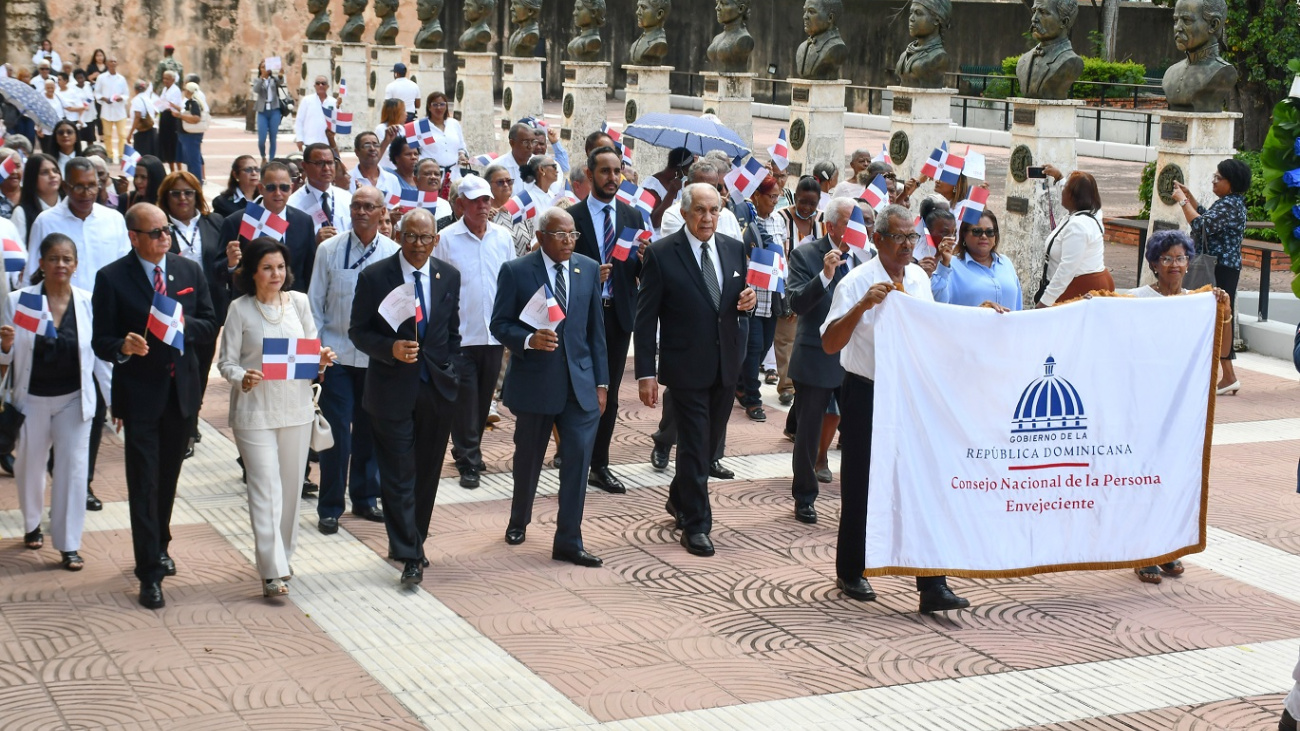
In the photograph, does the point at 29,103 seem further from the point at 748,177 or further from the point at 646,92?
the point at 646,92

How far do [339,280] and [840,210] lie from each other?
2946mm

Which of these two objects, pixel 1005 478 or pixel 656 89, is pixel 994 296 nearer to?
pixel 1005 478

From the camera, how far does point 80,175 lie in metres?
10.1

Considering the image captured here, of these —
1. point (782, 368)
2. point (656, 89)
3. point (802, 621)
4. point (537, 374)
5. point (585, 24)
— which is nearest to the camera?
point (802, 621)

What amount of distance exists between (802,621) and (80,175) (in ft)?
→ 17.4

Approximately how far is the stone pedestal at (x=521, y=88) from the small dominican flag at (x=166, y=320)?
68.4 ft

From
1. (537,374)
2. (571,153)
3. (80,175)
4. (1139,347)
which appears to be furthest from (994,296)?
(571,153)

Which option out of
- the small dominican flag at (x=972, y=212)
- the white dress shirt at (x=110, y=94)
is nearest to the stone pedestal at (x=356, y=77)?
the white dress shirt at (x=110, y=94)

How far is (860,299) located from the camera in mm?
8125

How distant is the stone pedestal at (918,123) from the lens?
18.3m

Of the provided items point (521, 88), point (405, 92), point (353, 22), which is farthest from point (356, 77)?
point (405, 92)

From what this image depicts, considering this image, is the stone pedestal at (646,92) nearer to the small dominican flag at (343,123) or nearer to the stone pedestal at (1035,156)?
the small dominican flag at (343,123)

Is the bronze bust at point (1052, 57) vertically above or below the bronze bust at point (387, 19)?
below

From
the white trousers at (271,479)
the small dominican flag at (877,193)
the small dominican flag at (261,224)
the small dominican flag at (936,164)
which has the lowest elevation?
the white trousers at (271,479)
